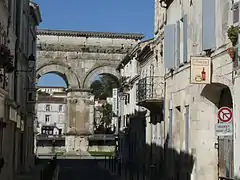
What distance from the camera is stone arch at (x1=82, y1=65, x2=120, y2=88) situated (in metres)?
62.6

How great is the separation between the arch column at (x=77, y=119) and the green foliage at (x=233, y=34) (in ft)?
159

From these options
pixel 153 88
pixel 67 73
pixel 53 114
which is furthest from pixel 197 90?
pixel 53 114

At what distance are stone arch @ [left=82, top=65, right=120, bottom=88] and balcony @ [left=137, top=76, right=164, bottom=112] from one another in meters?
34.1

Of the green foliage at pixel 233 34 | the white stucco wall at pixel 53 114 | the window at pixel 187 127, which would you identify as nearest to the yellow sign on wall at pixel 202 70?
the green foliage at pixel 233 34

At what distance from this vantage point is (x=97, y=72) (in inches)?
2506

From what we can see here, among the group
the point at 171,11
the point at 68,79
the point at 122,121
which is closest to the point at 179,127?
the point at 171,11

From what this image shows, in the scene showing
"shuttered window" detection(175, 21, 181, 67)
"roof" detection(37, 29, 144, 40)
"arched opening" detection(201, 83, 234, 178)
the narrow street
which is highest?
"roof" detection(37, 29, 144, 40)

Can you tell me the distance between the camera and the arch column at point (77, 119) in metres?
62.4

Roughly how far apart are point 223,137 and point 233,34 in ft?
13.7

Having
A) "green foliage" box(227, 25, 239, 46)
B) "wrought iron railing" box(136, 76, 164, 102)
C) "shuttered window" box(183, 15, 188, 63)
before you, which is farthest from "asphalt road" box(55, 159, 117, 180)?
"green foliage" box(227, 25, 239, 46)

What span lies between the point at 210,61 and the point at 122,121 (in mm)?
34701

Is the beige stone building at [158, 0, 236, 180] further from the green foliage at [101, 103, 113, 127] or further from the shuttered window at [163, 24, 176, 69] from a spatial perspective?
the green foliage at [101, 103, 113, 127]

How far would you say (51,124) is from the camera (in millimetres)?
107500

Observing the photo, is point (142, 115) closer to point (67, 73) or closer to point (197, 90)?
point (197, 90)
